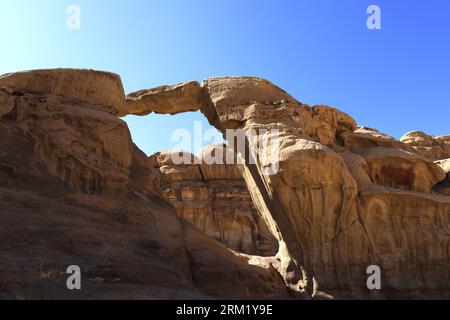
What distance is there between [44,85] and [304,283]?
9.42m

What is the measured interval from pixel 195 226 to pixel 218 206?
49.5 ft

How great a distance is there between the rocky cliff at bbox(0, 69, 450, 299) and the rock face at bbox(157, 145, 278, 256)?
11597 mm

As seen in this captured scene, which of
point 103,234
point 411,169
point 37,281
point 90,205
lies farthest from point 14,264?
point 411,169

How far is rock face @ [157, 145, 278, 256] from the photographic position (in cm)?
2812

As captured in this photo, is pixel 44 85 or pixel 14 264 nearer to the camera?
pixel 14 264

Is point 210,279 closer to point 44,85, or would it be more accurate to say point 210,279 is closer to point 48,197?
point 48,197

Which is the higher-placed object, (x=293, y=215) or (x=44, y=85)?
(x=44, y=85)

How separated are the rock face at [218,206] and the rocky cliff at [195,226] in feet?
38.0

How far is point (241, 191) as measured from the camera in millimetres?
29297
